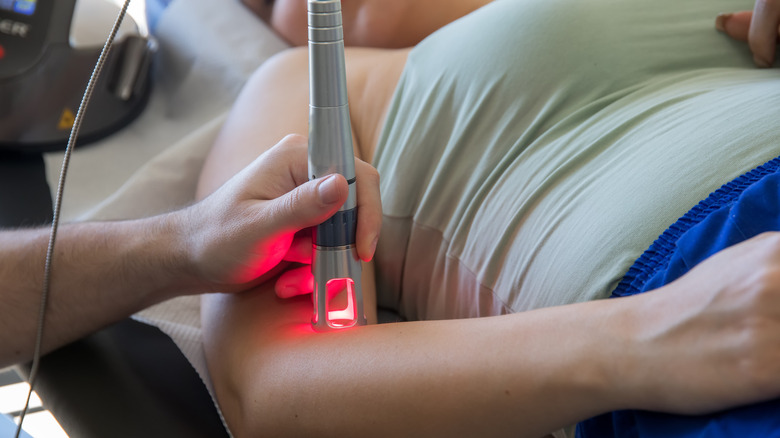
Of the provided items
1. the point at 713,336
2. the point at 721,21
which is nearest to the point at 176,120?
the point at 721,21

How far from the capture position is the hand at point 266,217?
607 millimetres

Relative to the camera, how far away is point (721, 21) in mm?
846

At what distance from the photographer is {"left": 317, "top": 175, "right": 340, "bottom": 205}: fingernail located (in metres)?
0.58

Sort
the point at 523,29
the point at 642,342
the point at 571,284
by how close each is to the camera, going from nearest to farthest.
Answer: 1. the point at 642,342
2. the point at 571,284
3. the point at 523,29

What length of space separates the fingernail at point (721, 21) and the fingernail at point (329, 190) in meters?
0.57

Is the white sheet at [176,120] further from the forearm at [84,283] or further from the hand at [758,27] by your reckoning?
the hand at [758,27]

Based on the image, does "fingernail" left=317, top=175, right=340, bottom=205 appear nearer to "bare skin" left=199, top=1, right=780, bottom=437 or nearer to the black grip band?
the black grip band

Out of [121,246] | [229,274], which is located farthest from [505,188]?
[121,246]

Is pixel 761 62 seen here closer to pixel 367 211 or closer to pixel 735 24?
pixel 735 24

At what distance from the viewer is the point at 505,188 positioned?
2.46 feet

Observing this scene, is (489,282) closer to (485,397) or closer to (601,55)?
(485,397)

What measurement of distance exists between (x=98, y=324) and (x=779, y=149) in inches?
29.6

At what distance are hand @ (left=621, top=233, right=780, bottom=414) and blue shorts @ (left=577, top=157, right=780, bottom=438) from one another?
0.01 meters

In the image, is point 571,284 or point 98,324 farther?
point 98,324
